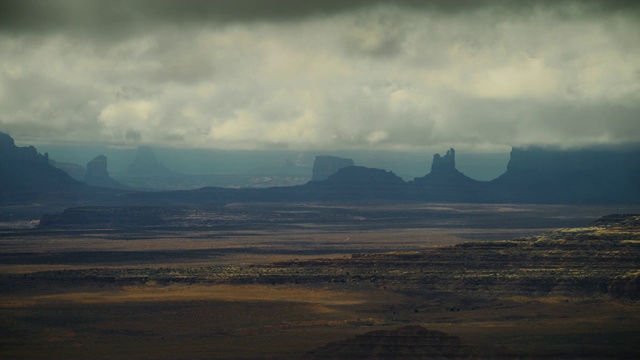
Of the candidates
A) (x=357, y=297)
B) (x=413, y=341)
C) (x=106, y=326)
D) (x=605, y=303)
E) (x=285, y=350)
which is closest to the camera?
(x=413, y=341)

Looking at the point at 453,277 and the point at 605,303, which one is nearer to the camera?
the point at 605,303

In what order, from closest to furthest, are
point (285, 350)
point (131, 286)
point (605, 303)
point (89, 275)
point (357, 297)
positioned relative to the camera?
point (285, 350) < point (605, 303) < point (357, 297) < point (131, 286) < point (89, 275)

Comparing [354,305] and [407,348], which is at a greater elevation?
[407,348]

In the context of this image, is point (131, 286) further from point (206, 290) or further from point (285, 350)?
point (285, 350)

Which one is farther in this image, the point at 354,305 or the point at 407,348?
the point at 354,305

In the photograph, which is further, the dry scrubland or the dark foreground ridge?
the dry scrubland

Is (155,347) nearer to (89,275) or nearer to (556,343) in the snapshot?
(556,343)

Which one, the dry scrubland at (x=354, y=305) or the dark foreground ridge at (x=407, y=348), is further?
the dry scrubland at (x=354, y=305)

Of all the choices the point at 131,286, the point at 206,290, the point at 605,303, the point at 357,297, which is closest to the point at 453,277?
the point at 357,297
